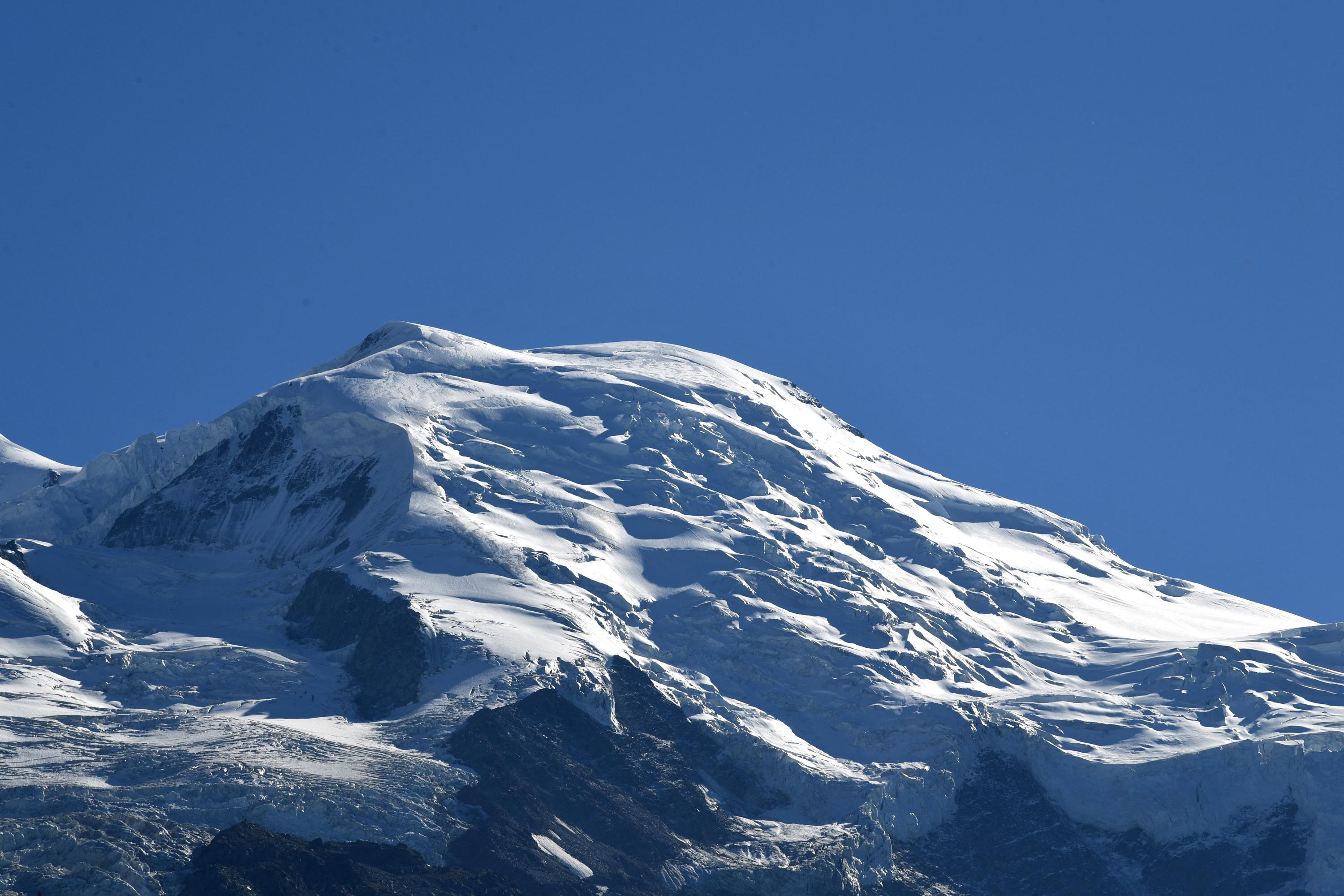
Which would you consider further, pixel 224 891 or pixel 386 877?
pixel 386 877

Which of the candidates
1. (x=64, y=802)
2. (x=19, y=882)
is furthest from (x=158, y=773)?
(x=19, y=882)

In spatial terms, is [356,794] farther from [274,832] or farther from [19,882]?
[19,882]

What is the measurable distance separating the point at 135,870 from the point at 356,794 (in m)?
25.6

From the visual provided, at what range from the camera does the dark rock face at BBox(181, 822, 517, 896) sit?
18075 centimetres

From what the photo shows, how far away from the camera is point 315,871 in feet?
610

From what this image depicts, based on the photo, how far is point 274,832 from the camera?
19112 cm

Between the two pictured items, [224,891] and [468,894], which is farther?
[468,894]

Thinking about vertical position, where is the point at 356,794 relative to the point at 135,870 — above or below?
above

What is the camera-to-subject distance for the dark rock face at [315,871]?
18075 cm

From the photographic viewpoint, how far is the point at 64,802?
189000 millimetres

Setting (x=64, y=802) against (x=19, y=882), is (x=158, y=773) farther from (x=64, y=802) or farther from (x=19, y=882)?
(x=19, y=882)

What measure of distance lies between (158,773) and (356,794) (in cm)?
1933

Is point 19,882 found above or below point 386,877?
below

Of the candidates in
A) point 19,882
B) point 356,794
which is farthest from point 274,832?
point 19,882
